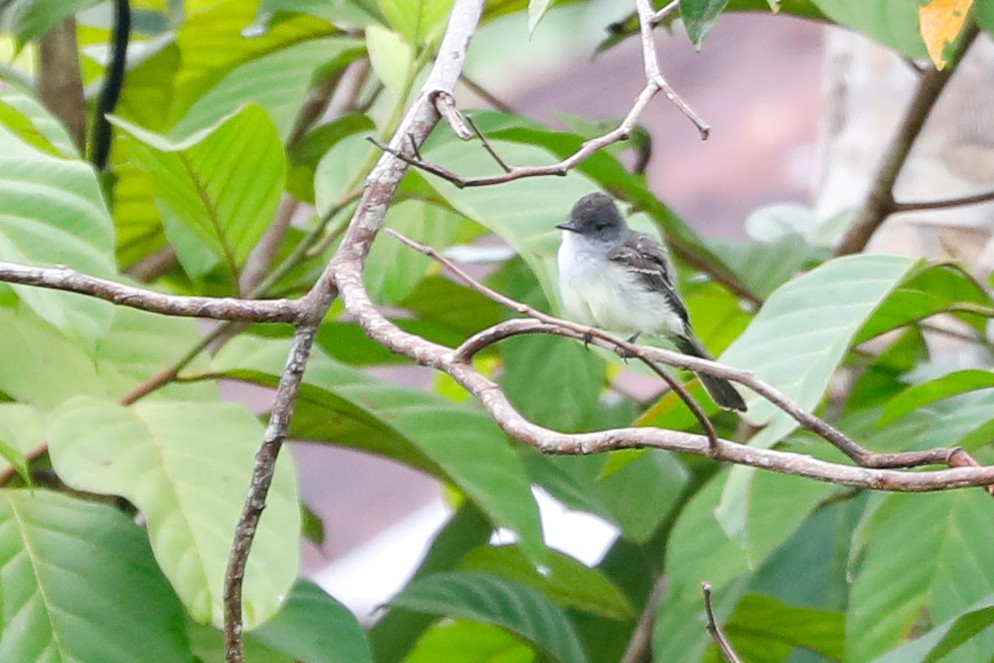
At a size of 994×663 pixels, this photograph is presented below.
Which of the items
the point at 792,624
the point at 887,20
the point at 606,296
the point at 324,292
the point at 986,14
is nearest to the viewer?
the point at 324,292

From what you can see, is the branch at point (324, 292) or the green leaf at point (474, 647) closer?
the branch at point (324, 292)

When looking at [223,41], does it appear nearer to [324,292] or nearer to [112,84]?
[112,84]

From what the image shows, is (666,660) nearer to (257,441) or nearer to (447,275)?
(257,441)

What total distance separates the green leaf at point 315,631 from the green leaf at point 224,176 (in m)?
0.49

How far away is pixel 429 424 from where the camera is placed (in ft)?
6.28

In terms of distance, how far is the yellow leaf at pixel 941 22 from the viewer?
1.63m

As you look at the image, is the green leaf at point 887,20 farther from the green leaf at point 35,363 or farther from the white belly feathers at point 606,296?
the white belly feathers at point 606,296

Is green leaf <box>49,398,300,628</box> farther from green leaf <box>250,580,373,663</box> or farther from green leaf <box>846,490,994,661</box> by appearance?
green leaf <box>846,490,994,661</box>

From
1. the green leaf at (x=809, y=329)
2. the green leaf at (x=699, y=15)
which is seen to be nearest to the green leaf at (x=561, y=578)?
the green leaf at (x=809, y=329)

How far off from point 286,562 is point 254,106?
0.61 metres

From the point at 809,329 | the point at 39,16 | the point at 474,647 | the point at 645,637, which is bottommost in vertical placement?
the point at 474,647

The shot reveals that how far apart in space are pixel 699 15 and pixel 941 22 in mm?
415

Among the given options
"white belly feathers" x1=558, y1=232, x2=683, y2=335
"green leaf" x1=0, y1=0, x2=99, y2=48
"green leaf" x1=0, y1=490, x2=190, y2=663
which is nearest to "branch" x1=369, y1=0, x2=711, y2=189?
"green leaf" x1=0, y1=490, x2=190, y2=663

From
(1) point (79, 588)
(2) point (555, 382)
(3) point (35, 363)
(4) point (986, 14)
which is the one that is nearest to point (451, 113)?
(1) point (79, 588)
